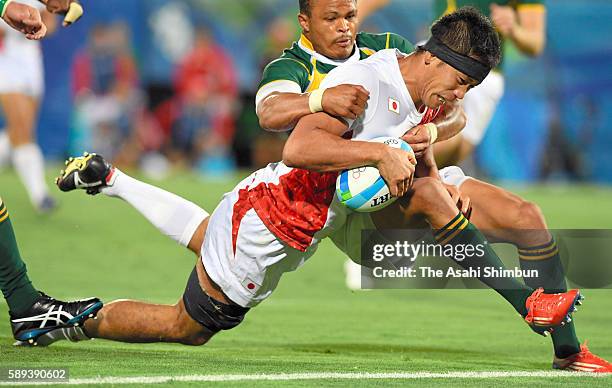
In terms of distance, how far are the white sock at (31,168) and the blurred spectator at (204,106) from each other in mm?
8974

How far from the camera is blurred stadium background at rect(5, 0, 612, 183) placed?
70.0 ft

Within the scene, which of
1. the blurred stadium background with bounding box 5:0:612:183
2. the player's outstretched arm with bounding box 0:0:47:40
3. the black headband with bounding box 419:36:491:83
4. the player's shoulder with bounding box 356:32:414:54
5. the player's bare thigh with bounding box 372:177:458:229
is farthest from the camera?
the blurred stadium background with bounding box 5:0:612:183

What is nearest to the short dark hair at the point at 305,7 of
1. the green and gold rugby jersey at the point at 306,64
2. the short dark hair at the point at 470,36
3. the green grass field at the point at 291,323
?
the green and gold rugby jersey at the point at 306,64

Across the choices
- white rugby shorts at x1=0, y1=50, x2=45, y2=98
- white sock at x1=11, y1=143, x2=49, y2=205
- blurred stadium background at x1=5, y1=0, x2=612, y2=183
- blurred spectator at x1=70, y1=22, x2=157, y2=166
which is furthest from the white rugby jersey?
blurred spectator at x1=70, y1=22, x2=157, y2=166

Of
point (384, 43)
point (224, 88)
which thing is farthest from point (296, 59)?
point (224, 88)

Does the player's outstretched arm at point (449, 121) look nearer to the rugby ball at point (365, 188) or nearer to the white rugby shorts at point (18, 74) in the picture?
the rugby ball at point (365, 188)

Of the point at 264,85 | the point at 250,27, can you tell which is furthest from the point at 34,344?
the point at 250,27

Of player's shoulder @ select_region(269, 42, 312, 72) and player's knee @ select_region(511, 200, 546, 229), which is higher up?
player's shoulder @ select_region(269, 42, 312, 72)

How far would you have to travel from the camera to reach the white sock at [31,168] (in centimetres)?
1269

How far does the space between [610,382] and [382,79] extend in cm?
183

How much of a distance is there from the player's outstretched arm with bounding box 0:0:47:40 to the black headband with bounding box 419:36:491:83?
80.7 inches

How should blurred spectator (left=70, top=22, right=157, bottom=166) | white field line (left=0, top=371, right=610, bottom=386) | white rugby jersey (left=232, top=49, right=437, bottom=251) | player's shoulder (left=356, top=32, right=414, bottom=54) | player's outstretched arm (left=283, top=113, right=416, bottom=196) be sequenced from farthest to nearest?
blurred spectator (left=70, top=22, right=157, bottom=166) < player's shoulder (left=356, top=32, right=414, bottom=54) < white rugby jersey (left=232, top=49, right=437, bottom=251) < player's outstretched arm (left=283, top=113, right=416, bottom=196) < white field line (left=0, top=371, right=610, bottom=386)

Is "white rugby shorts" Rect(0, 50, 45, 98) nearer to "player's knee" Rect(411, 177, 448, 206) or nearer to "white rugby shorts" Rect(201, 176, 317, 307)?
"white rugby shorts" Rect(201, 176, 317, 307)

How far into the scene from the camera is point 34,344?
6371mm
